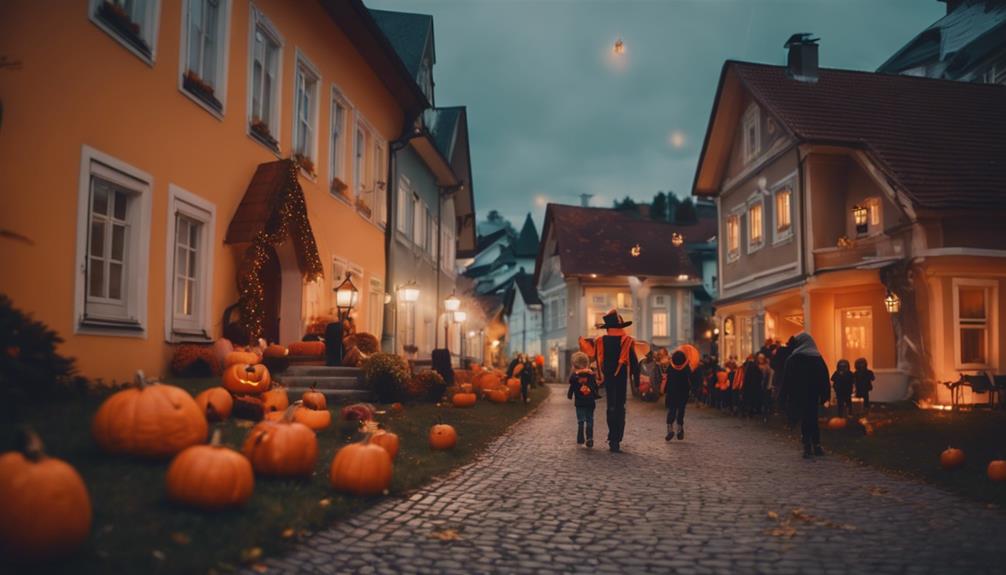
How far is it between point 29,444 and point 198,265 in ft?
24.6

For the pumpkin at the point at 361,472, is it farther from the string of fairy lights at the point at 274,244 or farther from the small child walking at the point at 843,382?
the small child walking at the point at 843,382

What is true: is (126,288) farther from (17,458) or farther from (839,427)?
(839,427)

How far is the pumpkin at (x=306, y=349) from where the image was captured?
1430cm

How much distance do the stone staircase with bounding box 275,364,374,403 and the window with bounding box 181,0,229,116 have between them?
4217 millimetres

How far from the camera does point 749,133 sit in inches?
1032

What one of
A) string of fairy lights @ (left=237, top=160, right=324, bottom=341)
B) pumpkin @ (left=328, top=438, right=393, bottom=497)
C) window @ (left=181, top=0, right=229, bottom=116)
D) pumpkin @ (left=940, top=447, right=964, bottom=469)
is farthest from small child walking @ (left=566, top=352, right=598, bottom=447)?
window @ (left=181, top=0, right=229, bottom=116)

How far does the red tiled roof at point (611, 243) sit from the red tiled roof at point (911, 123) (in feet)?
75.9

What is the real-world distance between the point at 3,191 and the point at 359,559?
4908 millimetres

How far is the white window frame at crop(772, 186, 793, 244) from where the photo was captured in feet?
74.3

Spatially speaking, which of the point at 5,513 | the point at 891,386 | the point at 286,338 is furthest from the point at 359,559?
the point at 891,386

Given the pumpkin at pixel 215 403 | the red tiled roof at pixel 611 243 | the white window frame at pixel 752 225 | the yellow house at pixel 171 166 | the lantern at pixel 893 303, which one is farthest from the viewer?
the red tiled roof at pixel 611 243

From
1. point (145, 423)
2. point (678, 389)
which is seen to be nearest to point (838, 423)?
point (678, 389)

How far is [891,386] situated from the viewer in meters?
18.5

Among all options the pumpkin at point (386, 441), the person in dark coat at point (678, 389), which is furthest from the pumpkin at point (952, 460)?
the pumpkin at point (386, 441)
